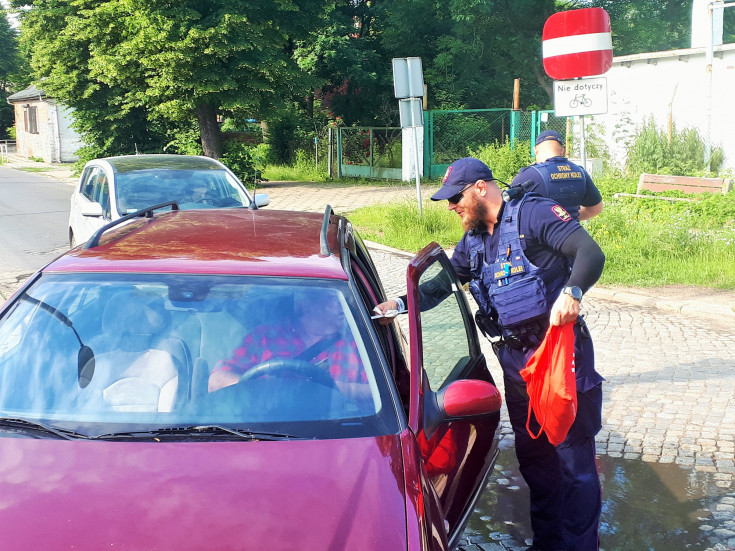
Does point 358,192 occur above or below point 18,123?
below

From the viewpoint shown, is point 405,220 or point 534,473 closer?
point 534,473

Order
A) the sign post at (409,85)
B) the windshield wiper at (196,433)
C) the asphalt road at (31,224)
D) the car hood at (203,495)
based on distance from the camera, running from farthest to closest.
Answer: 1. the sign post at (409,85)
2. the asphalt road at (31,224)
3. the windshield wiper at (196,433)
4. the car hood at (203,495)

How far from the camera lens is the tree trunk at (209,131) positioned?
23.5 m

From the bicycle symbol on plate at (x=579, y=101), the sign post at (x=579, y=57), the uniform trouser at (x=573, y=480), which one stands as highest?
the sign post at (x=579, y=57)

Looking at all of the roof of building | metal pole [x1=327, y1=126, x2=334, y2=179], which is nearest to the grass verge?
metal pole [x1=327, y1=126, x2=334, y2=179]

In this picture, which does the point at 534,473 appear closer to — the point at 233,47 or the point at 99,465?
the point at 99,465

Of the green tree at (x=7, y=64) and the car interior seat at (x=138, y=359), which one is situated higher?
the green tree at (x=7, y=64)

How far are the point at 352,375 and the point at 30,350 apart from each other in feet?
3.96

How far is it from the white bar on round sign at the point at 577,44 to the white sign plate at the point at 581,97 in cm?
Result: 32

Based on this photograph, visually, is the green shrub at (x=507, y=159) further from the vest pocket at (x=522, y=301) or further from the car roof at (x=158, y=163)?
the vest pocket at (x=522, y=301)

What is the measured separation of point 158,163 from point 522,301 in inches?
279

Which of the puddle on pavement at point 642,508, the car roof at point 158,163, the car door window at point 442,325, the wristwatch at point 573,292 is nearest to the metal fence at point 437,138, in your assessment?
the car roof at point 158,163

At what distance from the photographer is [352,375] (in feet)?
9.21

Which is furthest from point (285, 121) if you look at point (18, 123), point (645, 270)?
point (18, 123)
